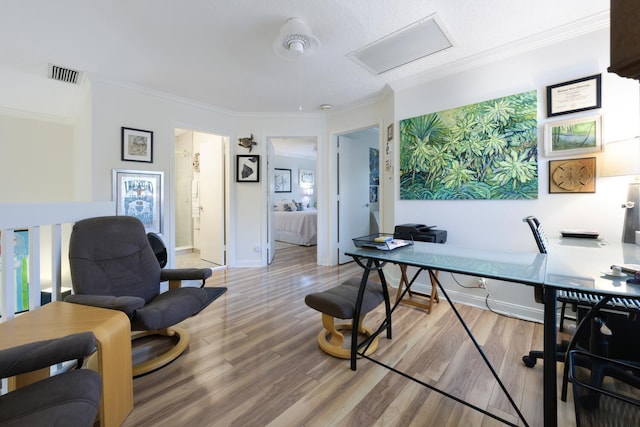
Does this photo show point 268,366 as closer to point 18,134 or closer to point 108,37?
point 108,37

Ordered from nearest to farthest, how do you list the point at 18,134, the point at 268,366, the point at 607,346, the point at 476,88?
the point at 607,346
the point at 268,366
the point at 476,88
the point at 18,134

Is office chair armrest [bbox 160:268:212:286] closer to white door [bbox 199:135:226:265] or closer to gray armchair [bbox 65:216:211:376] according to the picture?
gray armchair [bbox 65:216:211:376]

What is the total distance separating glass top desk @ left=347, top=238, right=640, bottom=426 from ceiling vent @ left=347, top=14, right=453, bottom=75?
1730 millimetres

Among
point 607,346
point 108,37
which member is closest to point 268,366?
point 607,346

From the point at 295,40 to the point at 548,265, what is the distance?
7.36 ft

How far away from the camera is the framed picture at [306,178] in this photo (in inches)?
337

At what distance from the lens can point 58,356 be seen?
88 centimetres

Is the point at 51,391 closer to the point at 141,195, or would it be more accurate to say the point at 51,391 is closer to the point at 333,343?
the point at 333,343

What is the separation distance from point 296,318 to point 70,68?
3.42 m

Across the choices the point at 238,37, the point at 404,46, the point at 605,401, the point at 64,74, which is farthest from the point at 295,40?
the point at 605,401

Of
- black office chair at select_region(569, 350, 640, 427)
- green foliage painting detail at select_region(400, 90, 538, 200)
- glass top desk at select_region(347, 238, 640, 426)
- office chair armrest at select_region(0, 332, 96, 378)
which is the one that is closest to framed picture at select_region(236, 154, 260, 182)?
green foliage painting detail at select_region(400, 90, 538, 200)

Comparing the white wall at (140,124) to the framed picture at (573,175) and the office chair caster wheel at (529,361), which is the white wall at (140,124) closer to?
the office chair caster wheel at (529,361)

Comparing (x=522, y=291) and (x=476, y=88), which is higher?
(x=476, y=88)

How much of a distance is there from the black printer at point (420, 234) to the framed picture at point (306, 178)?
613cm
